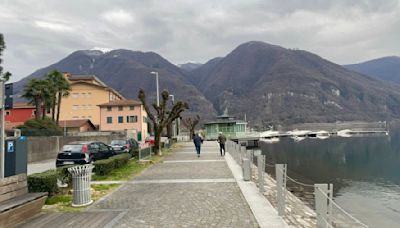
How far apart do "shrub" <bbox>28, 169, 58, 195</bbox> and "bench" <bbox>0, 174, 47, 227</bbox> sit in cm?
144

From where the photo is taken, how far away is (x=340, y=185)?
1019 inches

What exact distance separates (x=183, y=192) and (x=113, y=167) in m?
6.15

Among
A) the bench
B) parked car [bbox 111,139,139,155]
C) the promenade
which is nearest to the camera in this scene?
the bench

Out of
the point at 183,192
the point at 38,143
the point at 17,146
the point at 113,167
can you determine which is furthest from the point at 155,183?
the point at 38,143

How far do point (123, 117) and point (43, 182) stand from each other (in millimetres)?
58028

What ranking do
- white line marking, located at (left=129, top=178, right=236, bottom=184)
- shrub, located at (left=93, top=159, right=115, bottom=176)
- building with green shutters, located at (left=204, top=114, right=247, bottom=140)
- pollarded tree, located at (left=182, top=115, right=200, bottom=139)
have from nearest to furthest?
1. white line marking, located at (left=129, top=178, right=236, bottom=184)
2. shrub, located at (left=93, top=159, right=115, bottom=176)
3. pollarded tree, located at (left=182, top=115, right=200, bottom=139)
4. building with green shutters, located at (left=204, top=114, right=247, bottom=140)

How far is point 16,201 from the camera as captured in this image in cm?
701

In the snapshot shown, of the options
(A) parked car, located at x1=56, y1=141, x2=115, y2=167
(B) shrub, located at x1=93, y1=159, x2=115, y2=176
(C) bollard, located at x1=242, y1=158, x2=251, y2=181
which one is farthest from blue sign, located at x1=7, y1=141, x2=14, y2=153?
(A) parked car, located at x1=56, y1=141, x2=115, y2=167

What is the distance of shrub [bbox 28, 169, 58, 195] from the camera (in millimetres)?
9312

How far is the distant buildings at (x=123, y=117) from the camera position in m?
66.1

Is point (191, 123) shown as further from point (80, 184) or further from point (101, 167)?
point (80, 184)

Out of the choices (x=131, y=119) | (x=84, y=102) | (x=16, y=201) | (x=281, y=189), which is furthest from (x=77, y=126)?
(x=281, y=189)

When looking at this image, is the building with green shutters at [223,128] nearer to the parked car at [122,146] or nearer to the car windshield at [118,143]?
the parked car at [122,146]

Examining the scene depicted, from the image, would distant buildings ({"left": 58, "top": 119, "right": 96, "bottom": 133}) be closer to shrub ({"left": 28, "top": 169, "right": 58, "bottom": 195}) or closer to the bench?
shrub ({"left": 28, "top": 169, "right": 58, "bottom": 195})
